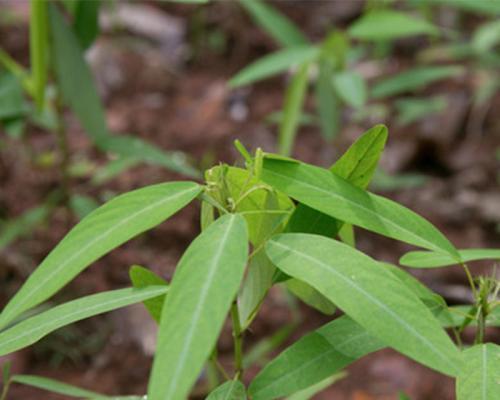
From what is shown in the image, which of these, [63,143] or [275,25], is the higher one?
[275,25]

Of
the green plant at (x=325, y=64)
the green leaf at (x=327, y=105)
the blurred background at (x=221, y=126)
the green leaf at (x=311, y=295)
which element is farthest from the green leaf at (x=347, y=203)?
the green leaf at (x=327, y=105)

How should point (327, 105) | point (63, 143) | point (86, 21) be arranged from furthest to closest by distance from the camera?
point (327, 105) → point (63, 143) → point (86, 21)

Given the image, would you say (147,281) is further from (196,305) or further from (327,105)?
(327,105)

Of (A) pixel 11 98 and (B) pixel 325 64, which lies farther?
(B) pixel 325 64

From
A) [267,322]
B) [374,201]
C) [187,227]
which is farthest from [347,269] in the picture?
[187,227]

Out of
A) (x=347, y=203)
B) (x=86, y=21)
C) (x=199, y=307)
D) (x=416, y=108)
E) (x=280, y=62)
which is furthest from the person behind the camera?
(x=416, y=108)

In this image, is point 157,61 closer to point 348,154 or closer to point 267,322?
point 267,322

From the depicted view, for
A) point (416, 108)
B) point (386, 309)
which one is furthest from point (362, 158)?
point (416, 108)
